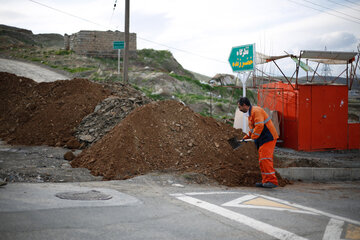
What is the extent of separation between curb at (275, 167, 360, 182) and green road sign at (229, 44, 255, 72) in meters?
4.16

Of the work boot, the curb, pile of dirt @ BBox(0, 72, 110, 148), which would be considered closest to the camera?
the work boot

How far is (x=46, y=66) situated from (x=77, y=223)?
27453mm

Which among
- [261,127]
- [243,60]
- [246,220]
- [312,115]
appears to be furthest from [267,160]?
[312,115]

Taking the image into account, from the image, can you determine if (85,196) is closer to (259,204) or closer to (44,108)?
(259,204)

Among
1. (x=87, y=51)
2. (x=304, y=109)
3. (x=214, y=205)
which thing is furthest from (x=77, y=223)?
(x=87, y=51)

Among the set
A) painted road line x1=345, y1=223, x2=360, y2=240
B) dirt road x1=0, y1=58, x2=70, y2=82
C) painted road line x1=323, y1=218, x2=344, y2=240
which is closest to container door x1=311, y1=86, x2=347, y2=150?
painted road line x1=323, y1=218, x2=344, y2=240

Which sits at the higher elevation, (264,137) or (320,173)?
(264,137)

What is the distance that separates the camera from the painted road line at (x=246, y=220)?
404 cm

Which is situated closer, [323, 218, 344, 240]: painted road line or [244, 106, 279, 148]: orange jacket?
[323, 218, 344, 240]: painted road line

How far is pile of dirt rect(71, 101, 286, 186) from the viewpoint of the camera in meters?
8.01

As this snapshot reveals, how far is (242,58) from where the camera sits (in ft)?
39.5

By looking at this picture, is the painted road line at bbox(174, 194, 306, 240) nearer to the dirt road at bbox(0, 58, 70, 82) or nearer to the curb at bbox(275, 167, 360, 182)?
the curb at bbox(275, 167, 360, 182)

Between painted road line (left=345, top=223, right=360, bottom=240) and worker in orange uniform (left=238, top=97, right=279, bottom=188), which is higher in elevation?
worker in orange uniform (left=238, top=97, right=279, bottom=188)

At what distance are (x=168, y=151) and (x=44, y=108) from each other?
292 inches
